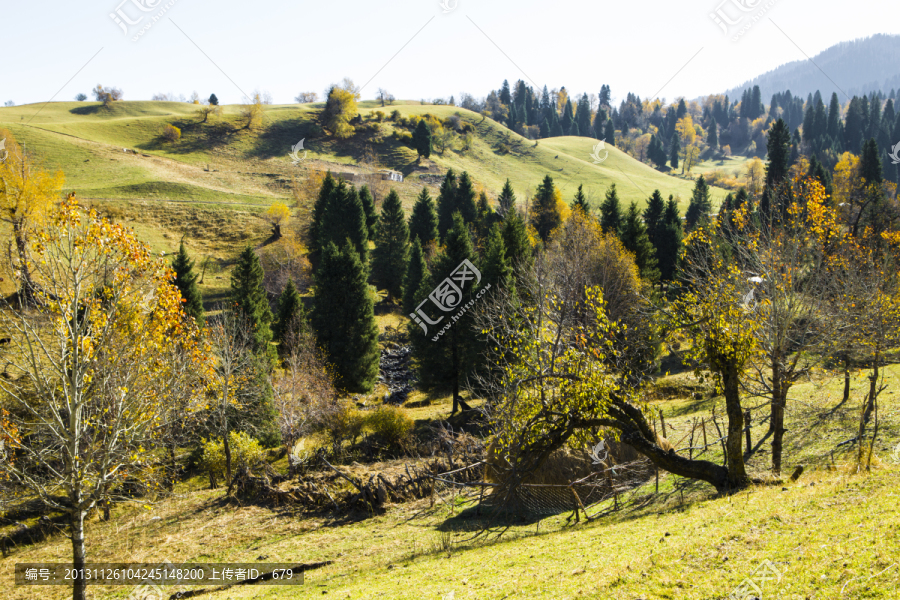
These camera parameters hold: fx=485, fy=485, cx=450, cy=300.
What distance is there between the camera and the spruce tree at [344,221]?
5569 centimetres

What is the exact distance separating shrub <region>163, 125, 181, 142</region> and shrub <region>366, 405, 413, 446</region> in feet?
326

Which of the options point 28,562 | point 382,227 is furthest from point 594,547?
point 382,227

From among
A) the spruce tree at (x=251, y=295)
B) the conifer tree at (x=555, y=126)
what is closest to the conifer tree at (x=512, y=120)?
the conifer tree at (x=555, y=126)

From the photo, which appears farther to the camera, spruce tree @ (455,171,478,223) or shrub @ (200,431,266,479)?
spruce tree @ (455,171,478,223)

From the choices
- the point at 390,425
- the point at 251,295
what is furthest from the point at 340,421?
the point at 251,295

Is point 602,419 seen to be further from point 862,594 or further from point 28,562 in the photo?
point 28,562

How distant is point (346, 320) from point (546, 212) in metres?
38.3

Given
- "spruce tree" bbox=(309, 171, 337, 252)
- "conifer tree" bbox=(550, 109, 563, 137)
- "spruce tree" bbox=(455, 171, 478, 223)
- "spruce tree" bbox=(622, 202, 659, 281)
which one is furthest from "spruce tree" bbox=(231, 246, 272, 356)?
"conifer tree" bbox=(550, 109, 563, 137)

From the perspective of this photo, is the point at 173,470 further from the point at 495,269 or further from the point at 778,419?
the point at 778,419

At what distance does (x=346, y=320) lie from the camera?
36812 mm

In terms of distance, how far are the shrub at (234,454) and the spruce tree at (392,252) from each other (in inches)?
1348

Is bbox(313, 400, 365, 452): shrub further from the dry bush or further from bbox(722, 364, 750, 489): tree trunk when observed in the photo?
the dry bush

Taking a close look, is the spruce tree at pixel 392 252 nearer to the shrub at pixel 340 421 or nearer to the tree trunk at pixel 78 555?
the shrub at pixel 340 421

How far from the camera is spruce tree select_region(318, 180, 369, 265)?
2192 inches
